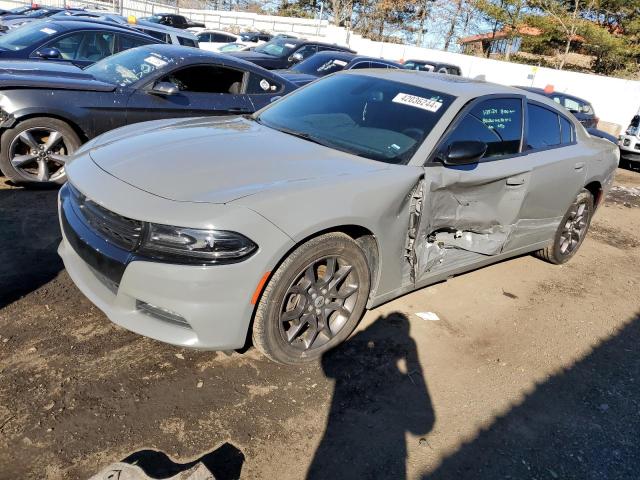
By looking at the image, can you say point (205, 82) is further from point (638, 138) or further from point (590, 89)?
point (590, 89)

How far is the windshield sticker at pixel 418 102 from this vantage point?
359 cm

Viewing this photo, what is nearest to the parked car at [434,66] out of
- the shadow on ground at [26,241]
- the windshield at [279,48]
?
the windshield at [279,48]

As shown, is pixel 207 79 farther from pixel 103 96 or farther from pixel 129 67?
pixel 103 96

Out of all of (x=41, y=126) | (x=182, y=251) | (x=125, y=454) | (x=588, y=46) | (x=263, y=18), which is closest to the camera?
(x=125, y=454)

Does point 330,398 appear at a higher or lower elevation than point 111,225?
lower

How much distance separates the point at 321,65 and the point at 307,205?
29.1ft

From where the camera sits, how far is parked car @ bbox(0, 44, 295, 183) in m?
4.82

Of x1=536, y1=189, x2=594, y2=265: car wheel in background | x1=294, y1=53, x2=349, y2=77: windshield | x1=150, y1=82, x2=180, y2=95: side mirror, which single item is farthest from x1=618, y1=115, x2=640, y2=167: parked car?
x1=150, y1=82, x2=180, y2=95: side mirror

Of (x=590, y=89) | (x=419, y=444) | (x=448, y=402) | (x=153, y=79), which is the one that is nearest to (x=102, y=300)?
(x=419, y=444)

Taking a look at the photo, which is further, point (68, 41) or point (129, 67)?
point (68, 41)

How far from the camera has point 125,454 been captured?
2275mm

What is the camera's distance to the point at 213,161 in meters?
2.92

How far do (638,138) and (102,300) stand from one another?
1279 cm

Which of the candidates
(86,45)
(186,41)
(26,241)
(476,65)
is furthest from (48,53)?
(476,65)
